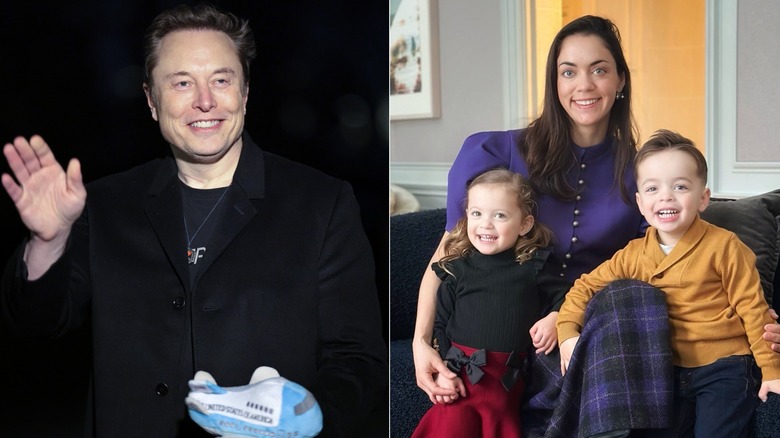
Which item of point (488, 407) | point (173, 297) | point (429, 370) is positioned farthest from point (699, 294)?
point (173, 297)

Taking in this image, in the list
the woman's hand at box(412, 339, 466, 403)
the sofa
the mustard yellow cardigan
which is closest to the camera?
the mustard yellow cardigan

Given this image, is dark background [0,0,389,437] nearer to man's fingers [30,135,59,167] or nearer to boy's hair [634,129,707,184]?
man's fingers [30,135,59,167]

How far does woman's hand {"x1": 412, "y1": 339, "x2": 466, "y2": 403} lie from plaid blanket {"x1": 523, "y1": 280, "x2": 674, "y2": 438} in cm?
25

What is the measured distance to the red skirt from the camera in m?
2.03

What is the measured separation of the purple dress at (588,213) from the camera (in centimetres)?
193

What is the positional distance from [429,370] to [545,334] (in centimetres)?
31

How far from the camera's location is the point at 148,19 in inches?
73.5

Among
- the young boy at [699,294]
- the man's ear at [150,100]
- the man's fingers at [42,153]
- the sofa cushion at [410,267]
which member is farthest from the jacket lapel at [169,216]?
the young boy at [699,294]

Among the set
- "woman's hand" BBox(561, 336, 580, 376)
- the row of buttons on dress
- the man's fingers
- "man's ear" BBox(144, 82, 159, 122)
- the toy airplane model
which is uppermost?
"man's ear" BBox(144, 82, 159, 122)

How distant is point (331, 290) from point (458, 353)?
335 mm

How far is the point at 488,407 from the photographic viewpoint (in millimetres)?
2043

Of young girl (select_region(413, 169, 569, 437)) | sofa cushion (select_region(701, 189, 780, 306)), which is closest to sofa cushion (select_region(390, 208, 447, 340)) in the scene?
young girl (select_region(413, 169, 569, 437))

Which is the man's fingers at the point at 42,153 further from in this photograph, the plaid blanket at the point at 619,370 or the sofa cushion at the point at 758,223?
the sofa cushion at the point at 758,223

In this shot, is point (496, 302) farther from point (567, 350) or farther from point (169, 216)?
point (169, 216)
